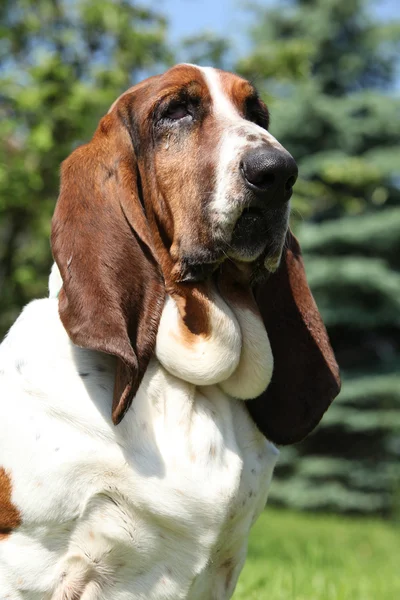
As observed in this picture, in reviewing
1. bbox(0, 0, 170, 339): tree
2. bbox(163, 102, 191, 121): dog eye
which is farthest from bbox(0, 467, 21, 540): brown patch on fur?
bbox(0, 0, 170, 339): tree

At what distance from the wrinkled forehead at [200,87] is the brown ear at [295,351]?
585 millimetres

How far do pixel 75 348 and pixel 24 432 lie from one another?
0.37 m

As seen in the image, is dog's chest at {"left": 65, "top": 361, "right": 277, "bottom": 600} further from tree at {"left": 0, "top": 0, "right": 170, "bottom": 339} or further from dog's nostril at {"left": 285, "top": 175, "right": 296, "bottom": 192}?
tree at {"left": 0, "top": 0, "right": 170, "bottom": 339}

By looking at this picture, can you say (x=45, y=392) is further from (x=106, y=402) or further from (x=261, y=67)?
(x=261, y=67)

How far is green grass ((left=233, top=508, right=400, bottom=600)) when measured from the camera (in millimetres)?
5031

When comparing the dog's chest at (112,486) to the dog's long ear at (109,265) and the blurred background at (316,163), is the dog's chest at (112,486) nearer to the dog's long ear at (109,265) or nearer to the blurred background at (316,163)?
the dog's long ear at (109,265)

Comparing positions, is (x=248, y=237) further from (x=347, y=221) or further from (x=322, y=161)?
(x=322, y=161)

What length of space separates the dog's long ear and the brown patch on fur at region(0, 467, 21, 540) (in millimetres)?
436

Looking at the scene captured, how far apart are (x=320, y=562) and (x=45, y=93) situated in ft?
21.3

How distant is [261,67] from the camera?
13.9 metres

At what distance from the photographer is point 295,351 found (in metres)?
3.49

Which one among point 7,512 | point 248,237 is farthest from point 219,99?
point 7,512

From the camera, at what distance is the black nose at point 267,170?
2902 mm

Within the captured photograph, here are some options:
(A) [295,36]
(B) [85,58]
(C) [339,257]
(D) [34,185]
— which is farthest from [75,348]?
(A) [295,36]
